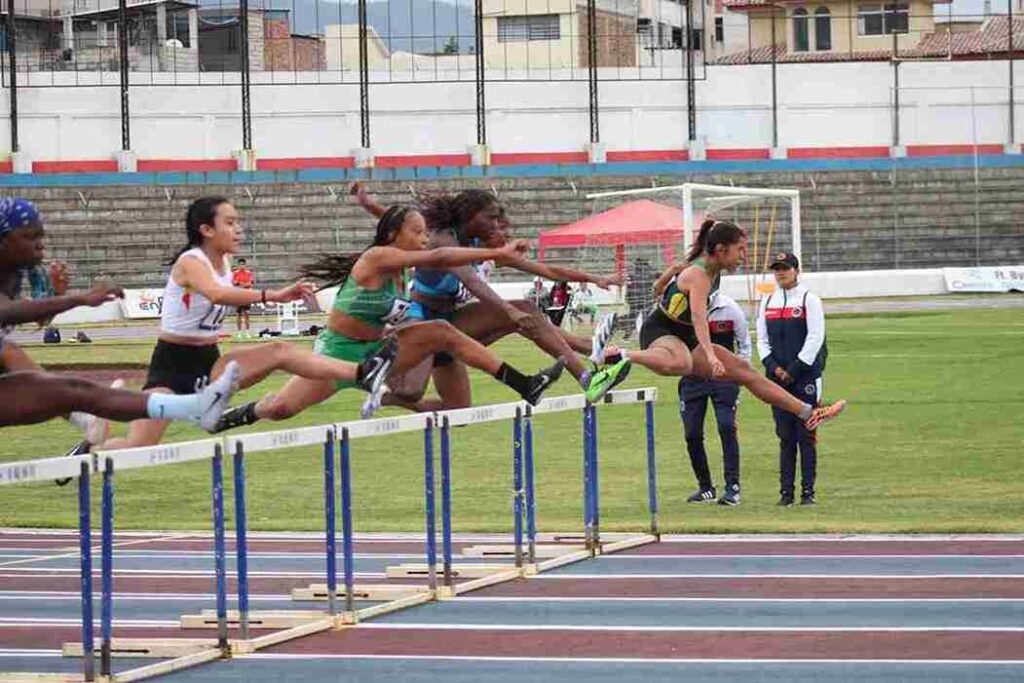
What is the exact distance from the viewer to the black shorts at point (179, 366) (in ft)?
32.7

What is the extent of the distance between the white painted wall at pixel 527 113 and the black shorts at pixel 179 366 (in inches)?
2023

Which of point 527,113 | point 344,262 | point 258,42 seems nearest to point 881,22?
point 527,113

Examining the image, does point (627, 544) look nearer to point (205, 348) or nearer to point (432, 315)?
point (432, 315)

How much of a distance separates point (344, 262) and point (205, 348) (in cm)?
140

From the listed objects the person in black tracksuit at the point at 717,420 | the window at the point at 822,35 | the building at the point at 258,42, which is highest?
the window at the point at 822,35

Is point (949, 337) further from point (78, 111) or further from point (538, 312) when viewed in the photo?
point (78, 111)

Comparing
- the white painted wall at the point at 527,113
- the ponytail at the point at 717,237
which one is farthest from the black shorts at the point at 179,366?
the white painted wall at the point at 527,113

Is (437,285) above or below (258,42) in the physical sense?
below

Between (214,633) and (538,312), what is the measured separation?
2584 millimetres

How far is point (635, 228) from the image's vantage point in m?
38.2

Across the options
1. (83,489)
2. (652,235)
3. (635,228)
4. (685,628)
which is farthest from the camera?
(635,228)

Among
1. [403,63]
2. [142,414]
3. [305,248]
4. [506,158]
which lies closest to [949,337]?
[305,248]

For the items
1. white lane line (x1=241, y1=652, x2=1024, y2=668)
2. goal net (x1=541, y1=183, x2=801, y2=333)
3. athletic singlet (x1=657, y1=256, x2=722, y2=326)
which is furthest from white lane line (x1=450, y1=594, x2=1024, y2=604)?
goal net (x1=541, y1=183, x2=801, y2=333)

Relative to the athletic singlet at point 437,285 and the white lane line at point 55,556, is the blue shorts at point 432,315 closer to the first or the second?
the athletic singlet at point 437,285
